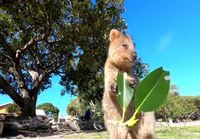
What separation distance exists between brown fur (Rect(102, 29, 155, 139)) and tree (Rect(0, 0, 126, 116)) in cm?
2003

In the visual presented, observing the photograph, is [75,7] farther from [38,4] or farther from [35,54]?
[35,54]

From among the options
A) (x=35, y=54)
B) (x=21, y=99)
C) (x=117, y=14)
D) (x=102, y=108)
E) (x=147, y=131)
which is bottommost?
(x=147, y=131)

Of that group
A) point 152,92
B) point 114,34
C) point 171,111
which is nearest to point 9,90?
point 114,34

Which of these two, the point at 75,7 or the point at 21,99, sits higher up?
the point at 75,7

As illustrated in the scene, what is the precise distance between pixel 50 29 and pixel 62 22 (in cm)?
134

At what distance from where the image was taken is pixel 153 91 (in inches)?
36.5

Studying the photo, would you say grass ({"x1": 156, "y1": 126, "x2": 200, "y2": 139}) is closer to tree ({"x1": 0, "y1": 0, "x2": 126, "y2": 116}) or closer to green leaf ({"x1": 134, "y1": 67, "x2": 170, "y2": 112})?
green leaf ({"x1": 134, "y1": 67, "x2": 170, "y2": 112})

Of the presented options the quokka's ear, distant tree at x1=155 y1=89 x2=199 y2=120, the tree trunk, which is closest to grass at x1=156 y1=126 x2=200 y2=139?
distant tree at x1=155 y1=89 x2=199 y2=120

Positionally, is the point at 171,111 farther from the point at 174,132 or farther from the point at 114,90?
the point at 174,132

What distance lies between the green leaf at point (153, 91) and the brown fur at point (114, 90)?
1.83 metres

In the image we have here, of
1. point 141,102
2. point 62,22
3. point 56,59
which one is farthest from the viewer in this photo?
point 56,59

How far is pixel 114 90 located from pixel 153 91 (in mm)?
2321

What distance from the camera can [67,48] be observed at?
2675cm

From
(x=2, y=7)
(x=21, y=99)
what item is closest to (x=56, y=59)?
(x=21, y=99)
